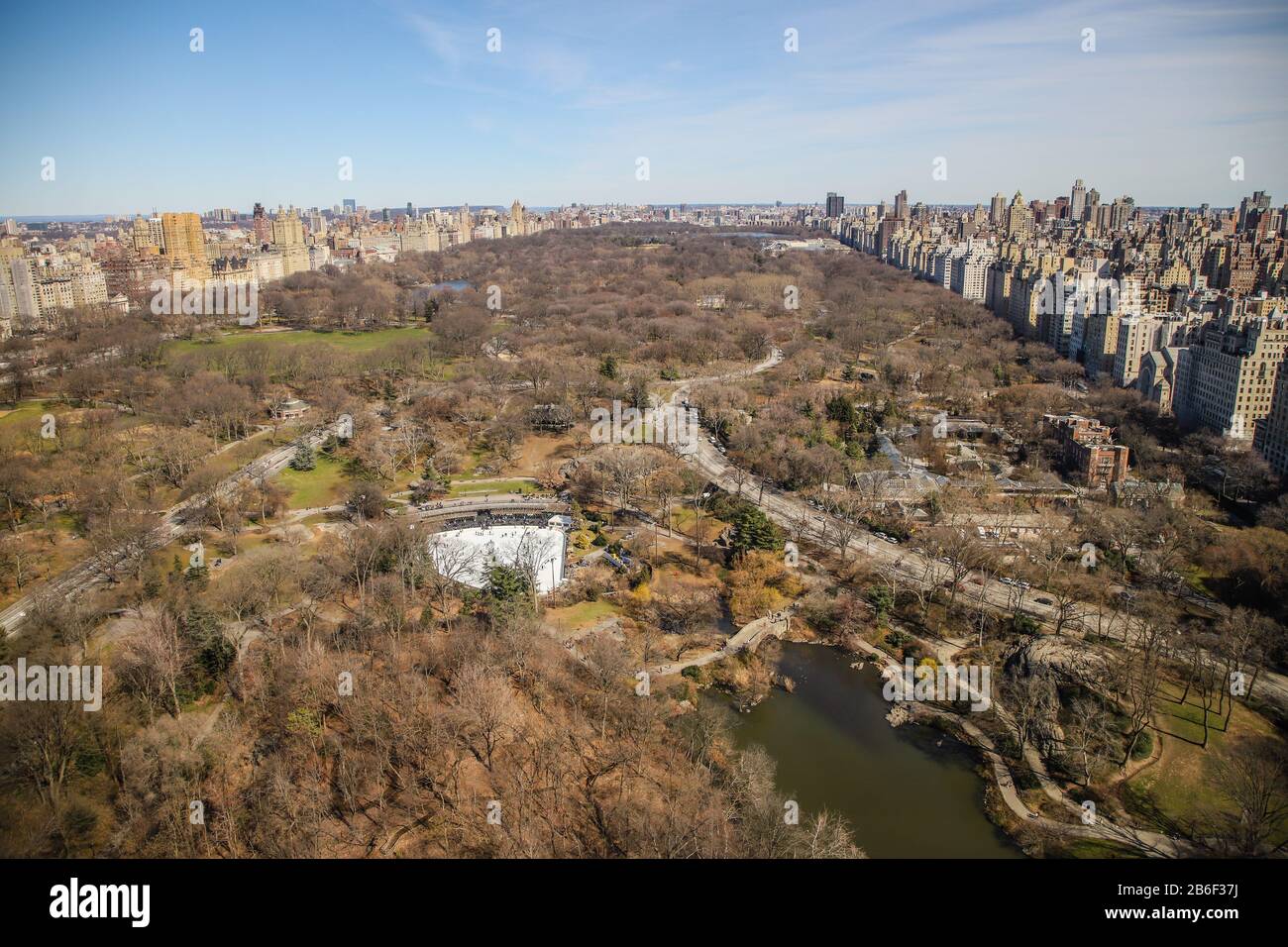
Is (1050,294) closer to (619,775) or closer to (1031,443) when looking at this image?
(1031,443)

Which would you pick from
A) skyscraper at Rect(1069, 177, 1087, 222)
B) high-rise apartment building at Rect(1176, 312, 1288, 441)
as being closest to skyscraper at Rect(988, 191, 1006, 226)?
skyscraper at Rect(1069, 177, 1087, 222)

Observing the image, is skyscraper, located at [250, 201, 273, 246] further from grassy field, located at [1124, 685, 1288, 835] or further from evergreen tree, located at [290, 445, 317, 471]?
grassy field, located at [1124, 685, 1288, 835]

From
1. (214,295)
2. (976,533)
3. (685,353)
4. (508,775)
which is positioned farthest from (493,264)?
(508,775)

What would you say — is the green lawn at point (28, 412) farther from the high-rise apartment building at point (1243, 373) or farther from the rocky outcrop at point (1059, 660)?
the high-rise apartment building at point (1243, 373)

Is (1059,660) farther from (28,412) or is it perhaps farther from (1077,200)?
(1077,200)

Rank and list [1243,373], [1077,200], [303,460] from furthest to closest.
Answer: [1077,200], [1243,373], [303,460]

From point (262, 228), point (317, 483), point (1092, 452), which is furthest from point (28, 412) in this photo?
point (262, 228)
